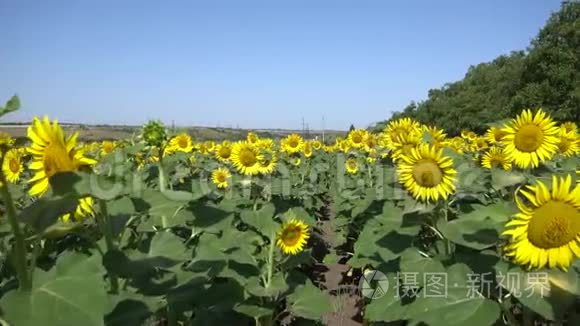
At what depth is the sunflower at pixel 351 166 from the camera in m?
8.29

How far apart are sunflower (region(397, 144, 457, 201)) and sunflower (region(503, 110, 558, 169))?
0.69 metres

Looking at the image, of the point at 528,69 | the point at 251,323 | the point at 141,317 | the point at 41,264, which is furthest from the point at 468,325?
the point at 528,69

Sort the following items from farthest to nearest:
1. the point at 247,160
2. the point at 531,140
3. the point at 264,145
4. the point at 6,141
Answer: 1. the point at 264,145
2. the point at 247,160
3. the point at 531,140
4. the point at 6,141

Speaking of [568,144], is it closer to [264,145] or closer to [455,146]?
[455,146]

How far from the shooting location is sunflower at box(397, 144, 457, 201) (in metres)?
→ 2.55

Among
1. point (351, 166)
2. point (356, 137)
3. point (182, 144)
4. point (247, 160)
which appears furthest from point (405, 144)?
point (351, 166)

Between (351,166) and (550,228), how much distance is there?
6.90 meters

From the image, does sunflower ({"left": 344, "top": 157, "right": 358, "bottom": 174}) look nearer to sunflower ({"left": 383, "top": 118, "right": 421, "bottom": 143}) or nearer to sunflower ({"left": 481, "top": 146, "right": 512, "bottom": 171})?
sunflower ({"left": 481, "top": 146, "right": 512, "bottom": 171})

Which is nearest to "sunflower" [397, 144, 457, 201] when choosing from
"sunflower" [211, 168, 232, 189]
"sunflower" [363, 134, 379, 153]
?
"sunflower" [211, 168, 232, 189]

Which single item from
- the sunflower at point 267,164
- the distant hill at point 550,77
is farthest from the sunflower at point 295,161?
the distant hill at point 550,77

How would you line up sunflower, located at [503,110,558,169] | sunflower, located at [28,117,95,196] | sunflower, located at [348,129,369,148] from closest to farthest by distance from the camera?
sunflower, located at [28,117,95,196] < sunflower, located at [503,110,558,169] < sunflower, located at [348,129,369,148]

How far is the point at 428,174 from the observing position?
8.44 feet

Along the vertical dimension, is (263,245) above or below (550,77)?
below

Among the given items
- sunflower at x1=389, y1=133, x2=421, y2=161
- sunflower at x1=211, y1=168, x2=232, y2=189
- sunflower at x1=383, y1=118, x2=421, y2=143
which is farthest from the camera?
sunflower at x1=211, y1=168, x2=232, y2=189
